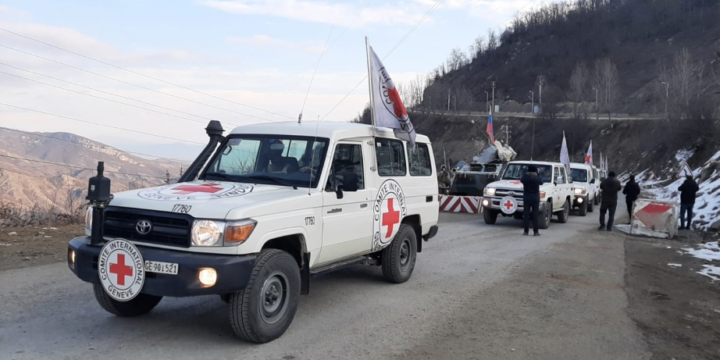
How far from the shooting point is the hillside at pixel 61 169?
58.2ft

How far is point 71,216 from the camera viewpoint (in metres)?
14.1

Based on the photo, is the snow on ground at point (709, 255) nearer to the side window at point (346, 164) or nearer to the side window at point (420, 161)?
the side window at point (420, 161)

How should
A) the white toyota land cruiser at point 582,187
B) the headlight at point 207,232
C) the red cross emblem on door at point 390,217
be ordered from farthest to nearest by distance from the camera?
the white toyota land cruiser at point 582,187 < the red cross emblem on door at point 390,217 < the headlight at point 207,232

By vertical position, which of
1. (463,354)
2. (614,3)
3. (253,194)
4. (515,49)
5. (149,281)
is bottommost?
(463,354)

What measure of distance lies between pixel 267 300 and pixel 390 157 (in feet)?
10.0

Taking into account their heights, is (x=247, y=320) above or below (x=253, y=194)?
below

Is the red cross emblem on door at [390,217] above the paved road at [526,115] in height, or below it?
below

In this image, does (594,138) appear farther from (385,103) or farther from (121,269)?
(121,269)

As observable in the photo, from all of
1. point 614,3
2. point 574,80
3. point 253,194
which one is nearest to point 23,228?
point 253,194

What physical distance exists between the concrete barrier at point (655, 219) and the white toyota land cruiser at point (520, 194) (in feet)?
7.47

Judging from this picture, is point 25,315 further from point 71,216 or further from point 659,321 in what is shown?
point 71,216

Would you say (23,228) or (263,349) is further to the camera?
(23,228)

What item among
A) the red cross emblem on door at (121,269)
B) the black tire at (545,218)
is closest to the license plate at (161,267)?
the red cross emblem on door at (121,269)

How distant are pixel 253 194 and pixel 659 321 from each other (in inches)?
196
